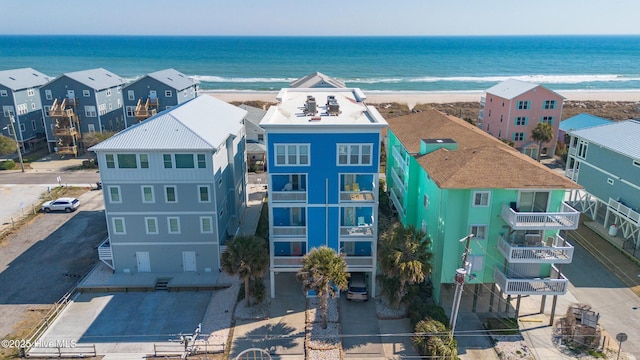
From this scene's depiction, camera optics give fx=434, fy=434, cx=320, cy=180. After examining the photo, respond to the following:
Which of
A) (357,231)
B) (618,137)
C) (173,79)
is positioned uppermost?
(173,79)

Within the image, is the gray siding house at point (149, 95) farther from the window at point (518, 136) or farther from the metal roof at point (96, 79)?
the window at point (518, 136)

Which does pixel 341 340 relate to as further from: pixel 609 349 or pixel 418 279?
pixel 609 349

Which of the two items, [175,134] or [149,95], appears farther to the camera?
[149,95]

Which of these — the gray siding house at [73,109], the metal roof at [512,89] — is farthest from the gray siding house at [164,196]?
the metal roof at [512,89]

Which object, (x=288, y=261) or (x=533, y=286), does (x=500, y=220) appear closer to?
(x=533, y=286)

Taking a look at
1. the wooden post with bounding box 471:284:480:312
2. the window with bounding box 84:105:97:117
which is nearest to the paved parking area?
the wooden post with bounding box 471:284:480:312

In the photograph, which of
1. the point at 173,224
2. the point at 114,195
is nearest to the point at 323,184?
the point at 173,224

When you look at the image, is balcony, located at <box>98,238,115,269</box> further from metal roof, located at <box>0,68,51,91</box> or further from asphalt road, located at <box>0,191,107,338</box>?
metal roof, located at <box>0,68,51,91</box>
